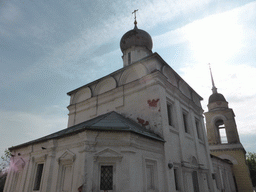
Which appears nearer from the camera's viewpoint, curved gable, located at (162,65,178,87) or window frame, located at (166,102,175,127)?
window frame, located at (166,102,175,127)

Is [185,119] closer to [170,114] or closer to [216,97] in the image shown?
[170,114]

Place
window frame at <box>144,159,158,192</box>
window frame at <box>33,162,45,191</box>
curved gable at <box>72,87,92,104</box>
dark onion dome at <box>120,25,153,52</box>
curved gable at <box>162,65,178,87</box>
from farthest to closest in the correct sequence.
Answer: dark onion dome at <box>120,25,153,52</box> < curved gable at <box>72,87,92,104</box> < curved gable at <box>162,65,178,87</box> < window frame at <box>33,162,45,191</box> < window frame at <box>144,159,158,192</box>

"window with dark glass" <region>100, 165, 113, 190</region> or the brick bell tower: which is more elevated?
the brick bell tower

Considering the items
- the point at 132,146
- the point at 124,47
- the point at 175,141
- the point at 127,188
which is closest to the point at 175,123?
the point at 175,141

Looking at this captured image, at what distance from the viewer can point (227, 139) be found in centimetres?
2128

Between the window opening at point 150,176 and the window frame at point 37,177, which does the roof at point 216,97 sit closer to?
the window opening at point 150,176

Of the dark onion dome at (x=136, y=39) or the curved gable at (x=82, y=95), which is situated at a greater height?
the dark onion dome at (x=136, y=39)

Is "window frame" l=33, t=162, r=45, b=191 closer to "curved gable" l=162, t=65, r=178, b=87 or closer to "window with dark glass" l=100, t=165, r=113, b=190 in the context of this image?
"window with dark glass" l=100, t=165, r=113, b=190

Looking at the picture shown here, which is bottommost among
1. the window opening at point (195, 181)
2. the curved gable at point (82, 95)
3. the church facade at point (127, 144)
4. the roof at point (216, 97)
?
the window opening at point (195, 181)

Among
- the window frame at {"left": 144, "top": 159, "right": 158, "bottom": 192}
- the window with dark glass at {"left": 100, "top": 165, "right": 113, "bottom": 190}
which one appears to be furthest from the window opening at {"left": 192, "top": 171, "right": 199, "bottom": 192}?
Result: the window with dark glass at {"left": 100, "top": 165, "right": 113, "bottom": 190}

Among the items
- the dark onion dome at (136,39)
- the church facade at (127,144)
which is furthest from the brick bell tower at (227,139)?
the dark onion dome at (136,39)

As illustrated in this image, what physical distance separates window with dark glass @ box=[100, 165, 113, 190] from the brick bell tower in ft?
59.4

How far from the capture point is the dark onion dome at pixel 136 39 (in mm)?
14250

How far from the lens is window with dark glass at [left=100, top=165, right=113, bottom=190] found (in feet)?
20.9
